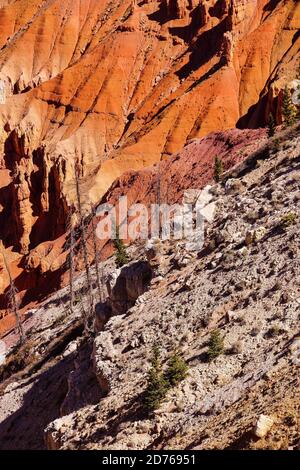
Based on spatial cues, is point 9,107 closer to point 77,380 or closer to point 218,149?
point 218,149

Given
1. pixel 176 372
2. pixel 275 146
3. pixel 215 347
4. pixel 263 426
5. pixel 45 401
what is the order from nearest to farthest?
pixel 263 426 → pixel 176 372 → pixel 215 347 → pixel 45 401 → pixel 275 146

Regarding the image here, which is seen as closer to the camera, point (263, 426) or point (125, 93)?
point (263, 426)

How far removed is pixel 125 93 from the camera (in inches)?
3189

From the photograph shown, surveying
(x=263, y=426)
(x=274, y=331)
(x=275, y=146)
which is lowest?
(x=263, y=426)

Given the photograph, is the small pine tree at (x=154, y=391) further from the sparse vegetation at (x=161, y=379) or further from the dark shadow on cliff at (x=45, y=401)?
the dark shadow on cliff at (x=45, y=401)

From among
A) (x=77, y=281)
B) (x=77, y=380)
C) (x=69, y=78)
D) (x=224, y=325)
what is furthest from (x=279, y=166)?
(x=69, y=78)

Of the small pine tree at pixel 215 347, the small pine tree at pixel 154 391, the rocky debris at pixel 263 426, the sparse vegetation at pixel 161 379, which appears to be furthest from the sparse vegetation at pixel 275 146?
the rocky debris at pixel 263 426

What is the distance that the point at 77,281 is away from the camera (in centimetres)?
4647

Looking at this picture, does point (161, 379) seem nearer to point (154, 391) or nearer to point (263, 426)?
point (154, 391)

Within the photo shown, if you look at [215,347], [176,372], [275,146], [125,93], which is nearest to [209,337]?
[215,347]

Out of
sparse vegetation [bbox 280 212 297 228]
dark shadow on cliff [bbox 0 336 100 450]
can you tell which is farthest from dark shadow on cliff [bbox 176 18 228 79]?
sparse vegetation [bbox 280 212 297 228]

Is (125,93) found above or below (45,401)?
above

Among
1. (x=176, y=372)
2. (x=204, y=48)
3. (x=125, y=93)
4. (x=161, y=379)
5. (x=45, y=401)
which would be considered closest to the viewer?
(x=161, y=379)

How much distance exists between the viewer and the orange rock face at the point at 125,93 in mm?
68375
